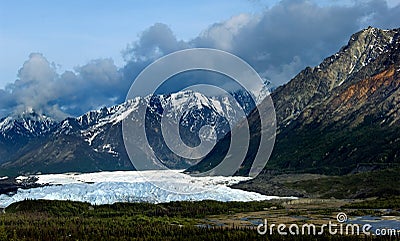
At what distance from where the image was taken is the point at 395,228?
107 metres

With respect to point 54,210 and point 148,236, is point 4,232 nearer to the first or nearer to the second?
point 148,236

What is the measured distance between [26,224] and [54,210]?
105 ft

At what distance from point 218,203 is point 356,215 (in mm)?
51723

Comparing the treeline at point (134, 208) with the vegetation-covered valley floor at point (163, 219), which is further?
the treeline at point (134, 208)

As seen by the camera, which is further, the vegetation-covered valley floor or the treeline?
the treeline

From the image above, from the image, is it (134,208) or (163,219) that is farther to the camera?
(134,208)

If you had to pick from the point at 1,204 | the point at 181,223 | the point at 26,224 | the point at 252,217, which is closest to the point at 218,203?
the point at 252,217

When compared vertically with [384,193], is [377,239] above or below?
below

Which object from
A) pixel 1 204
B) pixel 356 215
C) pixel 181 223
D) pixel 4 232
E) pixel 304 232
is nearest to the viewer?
pixel 304 232

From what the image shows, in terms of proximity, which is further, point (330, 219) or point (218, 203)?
point (218, 203)

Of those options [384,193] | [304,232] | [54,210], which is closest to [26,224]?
[54,210]

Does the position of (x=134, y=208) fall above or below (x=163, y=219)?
above

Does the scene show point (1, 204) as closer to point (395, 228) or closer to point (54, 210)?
point (54, 210)

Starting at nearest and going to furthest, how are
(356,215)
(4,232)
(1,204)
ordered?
(4,232)
(356,215)
(1,204)
